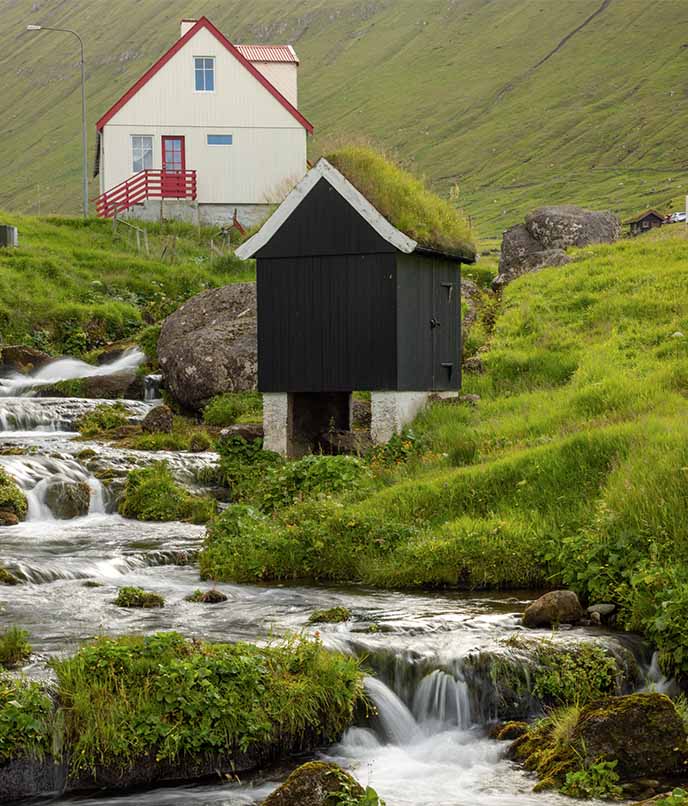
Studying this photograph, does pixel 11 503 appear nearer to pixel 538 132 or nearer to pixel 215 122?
pixel 215 122

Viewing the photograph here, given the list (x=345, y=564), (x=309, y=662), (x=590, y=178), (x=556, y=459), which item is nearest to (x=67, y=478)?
(x=345, y=564)

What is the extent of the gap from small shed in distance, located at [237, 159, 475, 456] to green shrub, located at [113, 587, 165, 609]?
30.0 feet

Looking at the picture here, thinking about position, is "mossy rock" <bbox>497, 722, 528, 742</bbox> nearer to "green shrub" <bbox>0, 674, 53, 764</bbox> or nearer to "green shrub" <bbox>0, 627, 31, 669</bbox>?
"green shrub" <bbox>0, 674, 53, 764</bbox>

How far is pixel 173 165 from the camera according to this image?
53.2 m

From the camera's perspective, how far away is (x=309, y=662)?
11836mm

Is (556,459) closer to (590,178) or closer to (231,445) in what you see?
(231,445)

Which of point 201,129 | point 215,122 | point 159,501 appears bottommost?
→ point 159,501

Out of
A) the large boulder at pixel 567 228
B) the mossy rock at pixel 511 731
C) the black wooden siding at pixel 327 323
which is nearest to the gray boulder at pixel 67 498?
the black wooden siding at pixel 327 323

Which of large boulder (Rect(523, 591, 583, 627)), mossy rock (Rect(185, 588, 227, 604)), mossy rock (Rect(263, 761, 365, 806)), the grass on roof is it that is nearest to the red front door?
the grass on roof

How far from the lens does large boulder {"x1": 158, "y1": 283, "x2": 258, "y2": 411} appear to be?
30.1 meters

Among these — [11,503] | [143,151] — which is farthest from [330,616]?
[143,151]

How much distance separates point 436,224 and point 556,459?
820cm

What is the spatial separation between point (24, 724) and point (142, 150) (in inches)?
1783

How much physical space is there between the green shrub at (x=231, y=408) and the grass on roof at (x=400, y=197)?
237 inches
